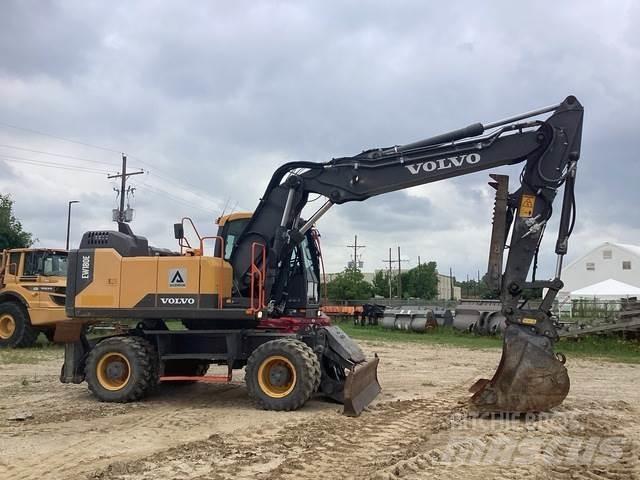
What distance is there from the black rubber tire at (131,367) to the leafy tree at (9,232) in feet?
111

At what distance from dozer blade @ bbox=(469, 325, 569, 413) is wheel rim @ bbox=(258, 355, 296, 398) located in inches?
106

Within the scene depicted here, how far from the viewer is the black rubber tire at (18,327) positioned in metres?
18.2

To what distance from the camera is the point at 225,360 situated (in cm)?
1044

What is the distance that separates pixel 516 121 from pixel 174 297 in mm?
5638

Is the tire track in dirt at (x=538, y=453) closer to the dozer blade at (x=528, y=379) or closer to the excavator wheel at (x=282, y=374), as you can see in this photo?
the dozer blade at (x=528, y=379)

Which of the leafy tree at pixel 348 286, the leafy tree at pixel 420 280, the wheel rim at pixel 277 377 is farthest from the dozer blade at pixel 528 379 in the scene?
the leafy tree at pixel 420 280

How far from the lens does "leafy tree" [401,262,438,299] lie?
83562 mm

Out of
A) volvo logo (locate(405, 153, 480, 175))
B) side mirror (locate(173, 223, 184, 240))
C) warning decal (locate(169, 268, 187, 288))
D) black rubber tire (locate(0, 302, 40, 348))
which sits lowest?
black rubber tire (locate(0, 302, 40, 348))

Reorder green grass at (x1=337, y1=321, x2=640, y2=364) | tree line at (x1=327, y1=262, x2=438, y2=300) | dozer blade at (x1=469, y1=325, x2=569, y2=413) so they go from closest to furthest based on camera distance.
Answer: dozer blade at (x1=469, y1=325, x2=569, y2=413)
green grass at (x1=337, y1=321, x2=640, y2=364)
tree line at (x1=327, y1=262, x2=438, y2=300)

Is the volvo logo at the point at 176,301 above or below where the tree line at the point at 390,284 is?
below

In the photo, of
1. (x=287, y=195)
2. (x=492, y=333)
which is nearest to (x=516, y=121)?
(x=287, y=195)

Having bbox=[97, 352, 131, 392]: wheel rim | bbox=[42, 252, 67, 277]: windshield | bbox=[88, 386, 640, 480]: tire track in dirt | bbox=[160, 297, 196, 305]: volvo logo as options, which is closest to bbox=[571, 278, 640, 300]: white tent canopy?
bbox=[42, 252, 67, 277]: windshield

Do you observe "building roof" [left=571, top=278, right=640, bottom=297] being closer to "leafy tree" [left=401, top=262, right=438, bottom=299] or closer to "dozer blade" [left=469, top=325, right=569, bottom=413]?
"dozer blade" [left=469, top=325, right=569, bottom=413]

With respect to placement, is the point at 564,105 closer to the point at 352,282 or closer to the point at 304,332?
the point at 304,332
